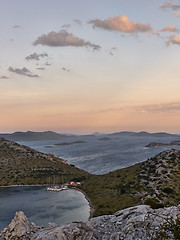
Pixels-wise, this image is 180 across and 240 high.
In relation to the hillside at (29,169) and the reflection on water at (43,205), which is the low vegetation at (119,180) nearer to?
the hillside at (29,169)

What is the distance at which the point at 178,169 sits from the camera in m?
104

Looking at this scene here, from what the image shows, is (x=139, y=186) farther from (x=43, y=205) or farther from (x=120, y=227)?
(x=120, y=227)

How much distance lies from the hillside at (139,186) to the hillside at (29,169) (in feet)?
109

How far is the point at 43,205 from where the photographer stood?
91.3m

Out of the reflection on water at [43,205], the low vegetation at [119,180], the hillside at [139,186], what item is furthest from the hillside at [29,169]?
the hillside at [139,186]

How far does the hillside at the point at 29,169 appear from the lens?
→ 136750mm

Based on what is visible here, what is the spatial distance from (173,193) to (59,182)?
81529mm

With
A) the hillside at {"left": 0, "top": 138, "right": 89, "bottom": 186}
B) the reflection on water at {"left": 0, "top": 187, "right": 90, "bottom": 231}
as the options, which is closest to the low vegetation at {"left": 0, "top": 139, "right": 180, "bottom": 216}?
the hillside at {"left": 0, "top": 138, "right": 89, "bottom": 186}

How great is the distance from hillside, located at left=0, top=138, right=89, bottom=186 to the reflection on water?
1435 cm

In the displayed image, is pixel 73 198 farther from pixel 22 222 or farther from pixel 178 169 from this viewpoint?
pixel 22 222

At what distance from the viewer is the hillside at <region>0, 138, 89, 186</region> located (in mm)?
136750

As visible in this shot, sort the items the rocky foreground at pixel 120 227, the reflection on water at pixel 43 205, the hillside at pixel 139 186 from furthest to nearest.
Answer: the hillside at pixel 139 186 < the reflection on water at pixel 43 205 < the rocky foreground at pixel 120 227

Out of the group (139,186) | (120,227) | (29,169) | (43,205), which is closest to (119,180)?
(139,186)

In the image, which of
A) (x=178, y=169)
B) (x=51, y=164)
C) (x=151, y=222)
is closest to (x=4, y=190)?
(x=51, y=164)
